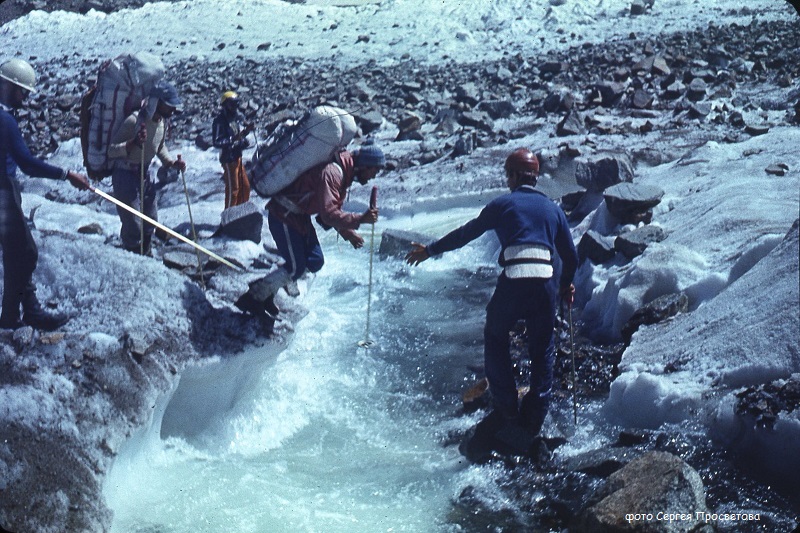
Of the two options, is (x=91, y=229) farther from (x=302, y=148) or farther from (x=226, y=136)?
(x=302, y=148)

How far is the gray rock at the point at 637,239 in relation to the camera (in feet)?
25.7

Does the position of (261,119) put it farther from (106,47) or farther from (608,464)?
(608,464)

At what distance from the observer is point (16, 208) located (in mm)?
5719

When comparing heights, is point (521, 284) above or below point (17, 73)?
below

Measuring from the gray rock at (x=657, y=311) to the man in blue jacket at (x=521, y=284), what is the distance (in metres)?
1.27

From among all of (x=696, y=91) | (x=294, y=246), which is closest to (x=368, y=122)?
(x=696, y=91)

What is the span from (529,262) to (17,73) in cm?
367

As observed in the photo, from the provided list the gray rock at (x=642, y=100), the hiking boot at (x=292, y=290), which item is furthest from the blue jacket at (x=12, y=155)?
the gray rock at (x=642, y=100)

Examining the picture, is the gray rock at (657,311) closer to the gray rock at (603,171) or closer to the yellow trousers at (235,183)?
the gray rock at (603,171)

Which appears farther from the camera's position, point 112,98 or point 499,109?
point 499,109

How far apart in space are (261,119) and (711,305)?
1013 centimetres

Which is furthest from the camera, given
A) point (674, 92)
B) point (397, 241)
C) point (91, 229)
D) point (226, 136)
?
point (674, 92)

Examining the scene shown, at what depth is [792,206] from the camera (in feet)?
24.2

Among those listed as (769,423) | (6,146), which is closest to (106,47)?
(6,146)
